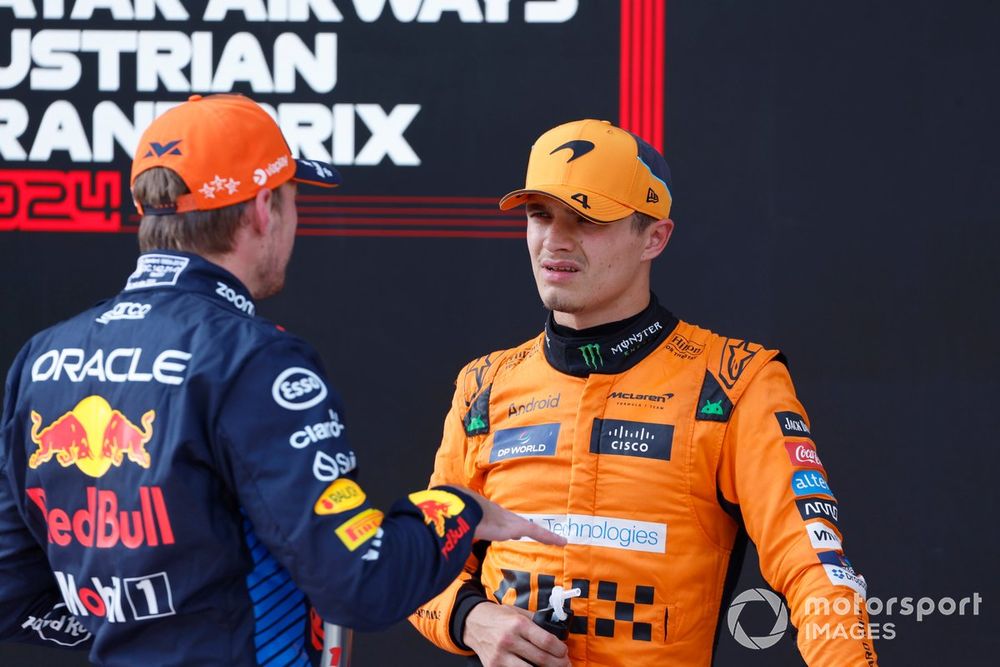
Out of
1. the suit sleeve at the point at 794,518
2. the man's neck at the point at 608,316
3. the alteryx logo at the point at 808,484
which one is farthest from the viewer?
the man's neck at the point at 608,316

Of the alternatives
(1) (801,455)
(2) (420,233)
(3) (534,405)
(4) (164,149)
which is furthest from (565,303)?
(2) (420,233)

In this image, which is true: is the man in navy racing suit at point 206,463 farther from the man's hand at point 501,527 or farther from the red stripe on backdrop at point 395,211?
the red stripe on backdrop at point 395,211

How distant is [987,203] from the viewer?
8.45 ft

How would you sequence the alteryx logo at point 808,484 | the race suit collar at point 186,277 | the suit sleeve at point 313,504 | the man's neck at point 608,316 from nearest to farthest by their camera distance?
the suit sleeve at point 313,504
the race suit collar at point 186,277
the alteryx logo at point 808,484
the man's neck at point 608,316

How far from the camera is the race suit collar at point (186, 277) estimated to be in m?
→ 1.29

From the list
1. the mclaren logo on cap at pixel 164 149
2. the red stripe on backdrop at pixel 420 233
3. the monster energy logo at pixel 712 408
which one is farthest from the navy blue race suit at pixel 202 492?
the red stripe on backdrop at pixel 420 233

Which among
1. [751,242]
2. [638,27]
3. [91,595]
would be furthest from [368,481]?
[91,595]

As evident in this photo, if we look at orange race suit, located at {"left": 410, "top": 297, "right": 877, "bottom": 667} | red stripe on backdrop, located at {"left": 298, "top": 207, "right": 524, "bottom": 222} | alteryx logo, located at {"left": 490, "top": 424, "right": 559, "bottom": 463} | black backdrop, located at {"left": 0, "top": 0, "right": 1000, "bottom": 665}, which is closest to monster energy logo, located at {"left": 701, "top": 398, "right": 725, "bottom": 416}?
orange race suit, located at {"left": 410, "top": 297, "right": 877, "bottom": 667}

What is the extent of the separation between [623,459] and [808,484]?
0.88ft

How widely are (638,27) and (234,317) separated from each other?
1.61 m

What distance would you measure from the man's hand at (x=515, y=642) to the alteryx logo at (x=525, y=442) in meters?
0.23

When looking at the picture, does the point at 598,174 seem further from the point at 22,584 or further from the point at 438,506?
the point at 22,584

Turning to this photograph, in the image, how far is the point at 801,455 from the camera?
1598 mm

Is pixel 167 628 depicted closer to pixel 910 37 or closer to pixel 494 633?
pixel 494 633
